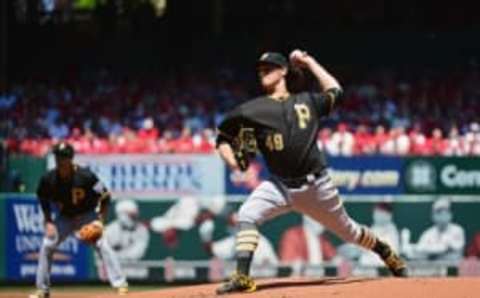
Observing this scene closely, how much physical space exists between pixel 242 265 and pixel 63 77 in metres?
19.6

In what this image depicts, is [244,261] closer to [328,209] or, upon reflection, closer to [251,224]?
[251,224]

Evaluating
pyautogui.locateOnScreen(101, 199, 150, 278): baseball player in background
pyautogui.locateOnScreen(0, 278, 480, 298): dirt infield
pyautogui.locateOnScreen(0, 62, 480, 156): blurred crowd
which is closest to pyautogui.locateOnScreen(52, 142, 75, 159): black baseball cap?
pyautogui.locateOnScreen(0, 278, 480, 298): dirt infield

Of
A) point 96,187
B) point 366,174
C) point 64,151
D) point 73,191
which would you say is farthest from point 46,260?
point 366,174

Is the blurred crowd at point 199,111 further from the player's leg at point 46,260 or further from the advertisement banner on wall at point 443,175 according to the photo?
the player's leg at point 46,260

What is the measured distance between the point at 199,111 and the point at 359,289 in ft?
54.2

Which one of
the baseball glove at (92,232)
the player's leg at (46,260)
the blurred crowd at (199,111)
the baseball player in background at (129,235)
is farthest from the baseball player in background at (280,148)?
the blurred crowd at (199,111)

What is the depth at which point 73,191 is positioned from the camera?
1374 centimetres

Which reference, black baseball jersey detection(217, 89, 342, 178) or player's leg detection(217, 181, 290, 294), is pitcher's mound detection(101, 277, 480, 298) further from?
black baseball jersey detection(217, 89, 342, 178)

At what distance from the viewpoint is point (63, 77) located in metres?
28.6

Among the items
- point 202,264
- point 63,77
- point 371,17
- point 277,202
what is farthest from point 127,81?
point 277,202

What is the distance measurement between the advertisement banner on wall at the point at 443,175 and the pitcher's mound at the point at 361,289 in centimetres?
1011

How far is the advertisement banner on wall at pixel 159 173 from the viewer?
2105cm

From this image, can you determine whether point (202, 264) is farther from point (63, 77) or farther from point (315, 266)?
point (63, 77)

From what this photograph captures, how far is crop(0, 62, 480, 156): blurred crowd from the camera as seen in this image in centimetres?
2200
